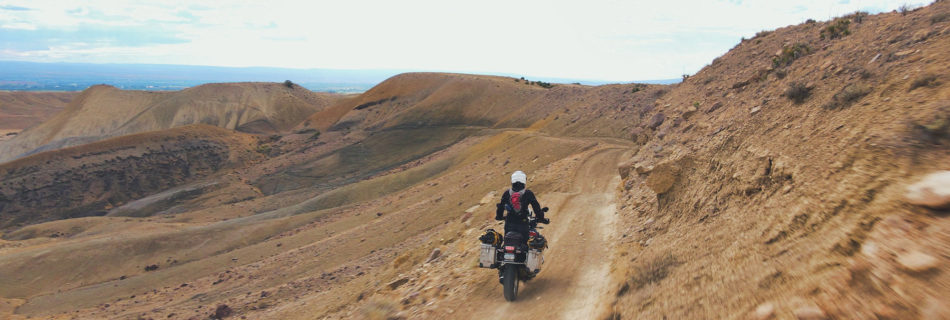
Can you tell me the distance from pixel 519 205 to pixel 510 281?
1.29 meters

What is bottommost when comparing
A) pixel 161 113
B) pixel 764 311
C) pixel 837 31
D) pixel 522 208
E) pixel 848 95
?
pixel 161 113

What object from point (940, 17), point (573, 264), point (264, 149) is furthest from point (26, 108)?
point (940, 17)

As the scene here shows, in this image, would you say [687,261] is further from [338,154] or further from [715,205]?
[338,154]

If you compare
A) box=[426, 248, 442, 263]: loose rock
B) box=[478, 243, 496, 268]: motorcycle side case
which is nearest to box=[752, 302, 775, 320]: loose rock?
box=[478, 243, 496, 268]: motorcycle side case

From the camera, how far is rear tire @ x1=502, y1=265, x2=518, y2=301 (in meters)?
7.09

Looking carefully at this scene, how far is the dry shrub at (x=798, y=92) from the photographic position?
29.8 ft

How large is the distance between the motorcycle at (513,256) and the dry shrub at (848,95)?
5.40m

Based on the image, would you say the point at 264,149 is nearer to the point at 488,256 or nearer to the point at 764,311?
the point at 488,256

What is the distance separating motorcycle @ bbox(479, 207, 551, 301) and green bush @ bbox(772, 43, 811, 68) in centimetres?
1142

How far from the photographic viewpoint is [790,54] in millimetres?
13641

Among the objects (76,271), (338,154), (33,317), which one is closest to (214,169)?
(338,154)

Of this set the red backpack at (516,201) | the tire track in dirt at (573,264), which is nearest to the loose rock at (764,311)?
the tire track in dirt at (573,264)

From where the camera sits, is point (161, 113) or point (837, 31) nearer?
point (837, 31)

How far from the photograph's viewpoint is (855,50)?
33.2 ft
